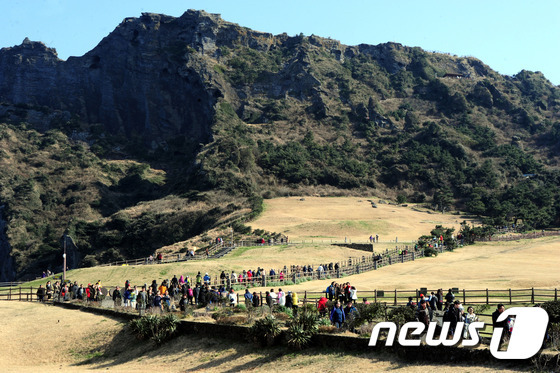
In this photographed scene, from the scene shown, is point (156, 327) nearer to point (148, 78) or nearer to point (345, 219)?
point (345, 219)

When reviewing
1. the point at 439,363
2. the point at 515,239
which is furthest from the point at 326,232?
the point at 439,363

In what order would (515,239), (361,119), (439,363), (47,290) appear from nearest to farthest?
(439,363), (47,290), (515,239), (361,119)

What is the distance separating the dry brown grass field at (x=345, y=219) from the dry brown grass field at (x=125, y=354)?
46.8m

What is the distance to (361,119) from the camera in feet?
551

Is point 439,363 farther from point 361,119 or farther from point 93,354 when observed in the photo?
point 361,119

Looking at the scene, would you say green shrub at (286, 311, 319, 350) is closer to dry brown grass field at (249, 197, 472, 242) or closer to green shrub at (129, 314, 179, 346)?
green shrub at (129, 314, 179, 346)

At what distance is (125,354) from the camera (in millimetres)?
27688

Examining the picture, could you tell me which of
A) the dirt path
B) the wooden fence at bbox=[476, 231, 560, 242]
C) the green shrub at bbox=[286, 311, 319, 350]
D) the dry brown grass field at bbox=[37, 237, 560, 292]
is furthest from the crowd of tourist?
the wooden fence at bbox=[476, 231, 560, 242]

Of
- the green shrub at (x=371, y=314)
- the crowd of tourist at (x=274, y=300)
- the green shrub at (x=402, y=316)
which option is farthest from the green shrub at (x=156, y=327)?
the green shrub at (x=402, y=316)

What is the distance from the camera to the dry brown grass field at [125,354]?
69.8 ft

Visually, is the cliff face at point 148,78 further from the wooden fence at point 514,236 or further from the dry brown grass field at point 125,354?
the dry brown grass field at point 125,354

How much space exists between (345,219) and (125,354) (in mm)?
71024

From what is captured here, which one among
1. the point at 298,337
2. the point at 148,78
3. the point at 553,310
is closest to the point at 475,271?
the point at 553,310

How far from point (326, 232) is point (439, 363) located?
65518 mm
